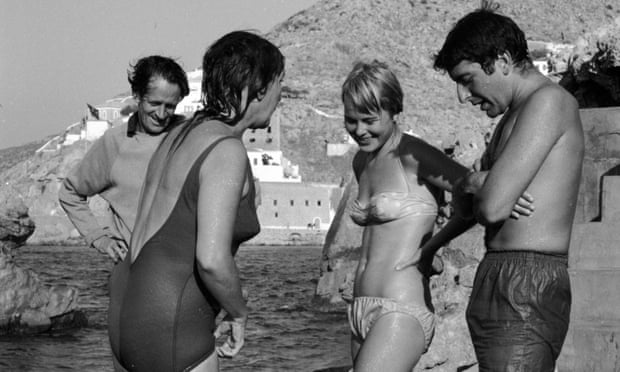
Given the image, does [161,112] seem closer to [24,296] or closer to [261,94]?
[261,94]

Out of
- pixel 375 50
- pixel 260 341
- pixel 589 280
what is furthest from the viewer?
pixel 375 50

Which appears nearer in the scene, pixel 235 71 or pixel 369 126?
pixel 235 71

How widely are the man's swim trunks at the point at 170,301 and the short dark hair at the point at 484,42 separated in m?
0.95

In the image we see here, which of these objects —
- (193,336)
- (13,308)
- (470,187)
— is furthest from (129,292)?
(13,308)

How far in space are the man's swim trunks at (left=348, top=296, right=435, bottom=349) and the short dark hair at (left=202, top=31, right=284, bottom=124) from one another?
1.16m

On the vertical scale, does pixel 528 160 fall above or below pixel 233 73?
below

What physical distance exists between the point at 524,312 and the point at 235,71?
1.17 metres

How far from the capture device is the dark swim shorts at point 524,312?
347cm

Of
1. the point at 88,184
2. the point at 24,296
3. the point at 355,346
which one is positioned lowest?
the point at 24,296

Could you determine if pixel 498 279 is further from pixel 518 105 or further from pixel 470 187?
pixel 518 105

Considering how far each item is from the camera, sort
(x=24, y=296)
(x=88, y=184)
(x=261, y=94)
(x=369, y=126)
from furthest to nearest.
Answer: (x=24, y=296) < (x=88, y=184) < (x=369, y=126) < (x=261, y=94)

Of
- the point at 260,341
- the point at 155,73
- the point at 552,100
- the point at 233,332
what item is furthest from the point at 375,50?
the point at 233,332

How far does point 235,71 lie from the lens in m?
3.32

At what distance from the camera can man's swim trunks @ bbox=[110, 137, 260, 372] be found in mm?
3156
